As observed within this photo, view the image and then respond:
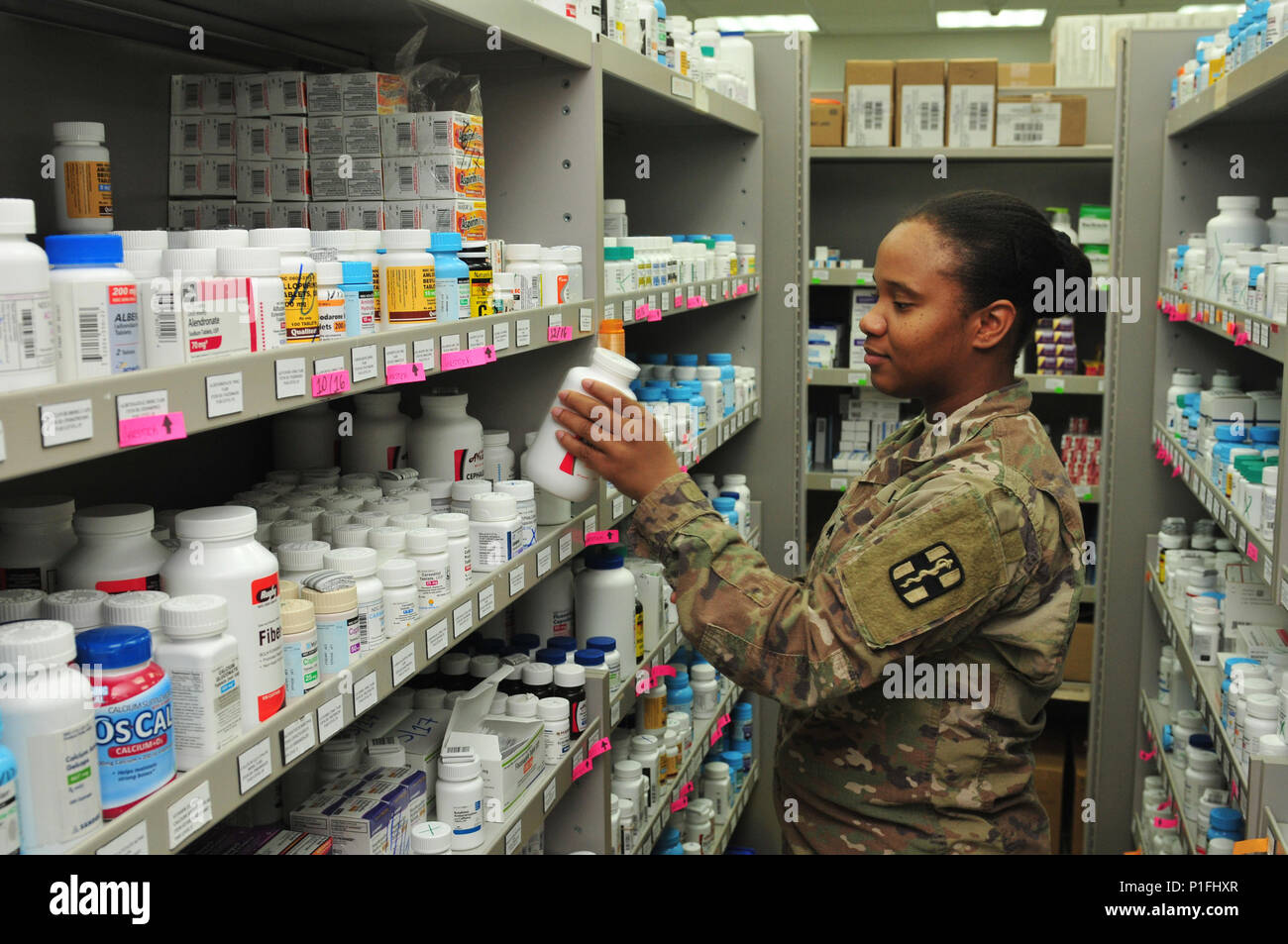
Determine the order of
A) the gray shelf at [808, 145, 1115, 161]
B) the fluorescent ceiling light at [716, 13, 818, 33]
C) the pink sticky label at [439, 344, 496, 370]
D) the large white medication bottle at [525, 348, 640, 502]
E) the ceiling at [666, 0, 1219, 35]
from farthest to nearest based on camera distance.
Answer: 1. the fluorescent ceiling light at [716, 13, 818, 33]
2. the ceiling at [666, 0, 1219, 35]
3. the gray shelf at [808, 145, 1115, 161]
4. the large white medication bottle at [525, 348, 640, 502]
5. the pink sticky label at [439, 344, 496, 370]

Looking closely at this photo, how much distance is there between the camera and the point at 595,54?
93.1 inches

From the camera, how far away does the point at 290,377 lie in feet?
4.38

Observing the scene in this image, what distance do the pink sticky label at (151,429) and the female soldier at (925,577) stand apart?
0.75 meters

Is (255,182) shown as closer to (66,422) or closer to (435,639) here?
(435,639)

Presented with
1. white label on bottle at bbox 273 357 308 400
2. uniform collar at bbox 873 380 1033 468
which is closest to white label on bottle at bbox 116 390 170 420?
white label on bottle at bbox 273 357 308 400

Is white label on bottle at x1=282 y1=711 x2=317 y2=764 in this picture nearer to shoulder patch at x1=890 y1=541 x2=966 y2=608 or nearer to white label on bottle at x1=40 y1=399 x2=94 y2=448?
white label on bottle at x1=40 y1=399 x2=94 y2=448

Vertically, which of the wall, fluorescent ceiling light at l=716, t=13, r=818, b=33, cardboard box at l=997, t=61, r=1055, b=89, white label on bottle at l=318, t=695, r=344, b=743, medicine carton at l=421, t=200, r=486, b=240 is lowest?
white label on bottle at l=318, t=695, r=344, b=743

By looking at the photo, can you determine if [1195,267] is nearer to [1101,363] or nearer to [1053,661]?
[1101,363]

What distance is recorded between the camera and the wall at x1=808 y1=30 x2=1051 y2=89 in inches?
454

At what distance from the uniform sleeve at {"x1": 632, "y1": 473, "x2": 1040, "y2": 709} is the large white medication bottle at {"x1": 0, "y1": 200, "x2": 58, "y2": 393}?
933 mm

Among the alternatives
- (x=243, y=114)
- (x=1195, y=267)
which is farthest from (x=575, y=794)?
(x=1195, y=267)

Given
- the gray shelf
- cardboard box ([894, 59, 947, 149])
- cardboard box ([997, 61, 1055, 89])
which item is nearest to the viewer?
the gray shelf

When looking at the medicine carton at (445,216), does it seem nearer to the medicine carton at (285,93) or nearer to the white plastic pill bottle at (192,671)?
the medicine carton at (285,93)
